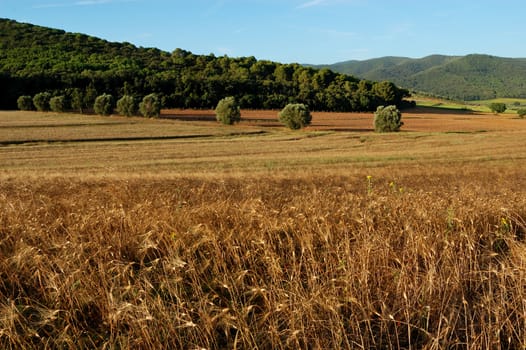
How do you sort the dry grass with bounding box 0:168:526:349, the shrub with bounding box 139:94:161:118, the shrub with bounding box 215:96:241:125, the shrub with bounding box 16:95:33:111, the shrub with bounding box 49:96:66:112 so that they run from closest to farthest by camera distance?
the dry grass with bounding box 0:168:526:349, the shrub with bounding box 215:96:241:125, the shrub with bounding box 139:94:161:118, the shrub with bounding box 49:96:66:112, the shrub with bounding box 16:95:33:111

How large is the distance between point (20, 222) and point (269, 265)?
2.91 metres

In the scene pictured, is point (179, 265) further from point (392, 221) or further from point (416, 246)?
point (392, 221)

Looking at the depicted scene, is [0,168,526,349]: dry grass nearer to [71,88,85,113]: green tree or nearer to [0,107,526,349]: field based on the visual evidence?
[0,107,526,349]: field

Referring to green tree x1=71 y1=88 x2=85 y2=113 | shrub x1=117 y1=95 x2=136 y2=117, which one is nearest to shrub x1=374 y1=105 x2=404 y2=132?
shrub x1=117 y1=95 x2=136 y2=117

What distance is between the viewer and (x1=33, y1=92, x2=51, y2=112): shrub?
73.3 m

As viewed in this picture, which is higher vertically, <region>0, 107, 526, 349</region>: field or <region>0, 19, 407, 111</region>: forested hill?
<region>0, 19, 407, 111</region>: forested hill

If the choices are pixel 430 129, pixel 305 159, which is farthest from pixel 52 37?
pixel 305 159

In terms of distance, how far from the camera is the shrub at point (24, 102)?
244ft

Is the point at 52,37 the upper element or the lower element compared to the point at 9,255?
upper

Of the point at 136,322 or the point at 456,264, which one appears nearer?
the point at 136,322

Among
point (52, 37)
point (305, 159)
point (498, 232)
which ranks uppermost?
point (52, 37)

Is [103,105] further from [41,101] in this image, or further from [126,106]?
[41,101]

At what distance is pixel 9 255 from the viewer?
386cm

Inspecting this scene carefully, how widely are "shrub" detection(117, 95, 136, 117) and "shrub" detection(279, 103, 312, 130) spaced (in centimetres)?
2439
